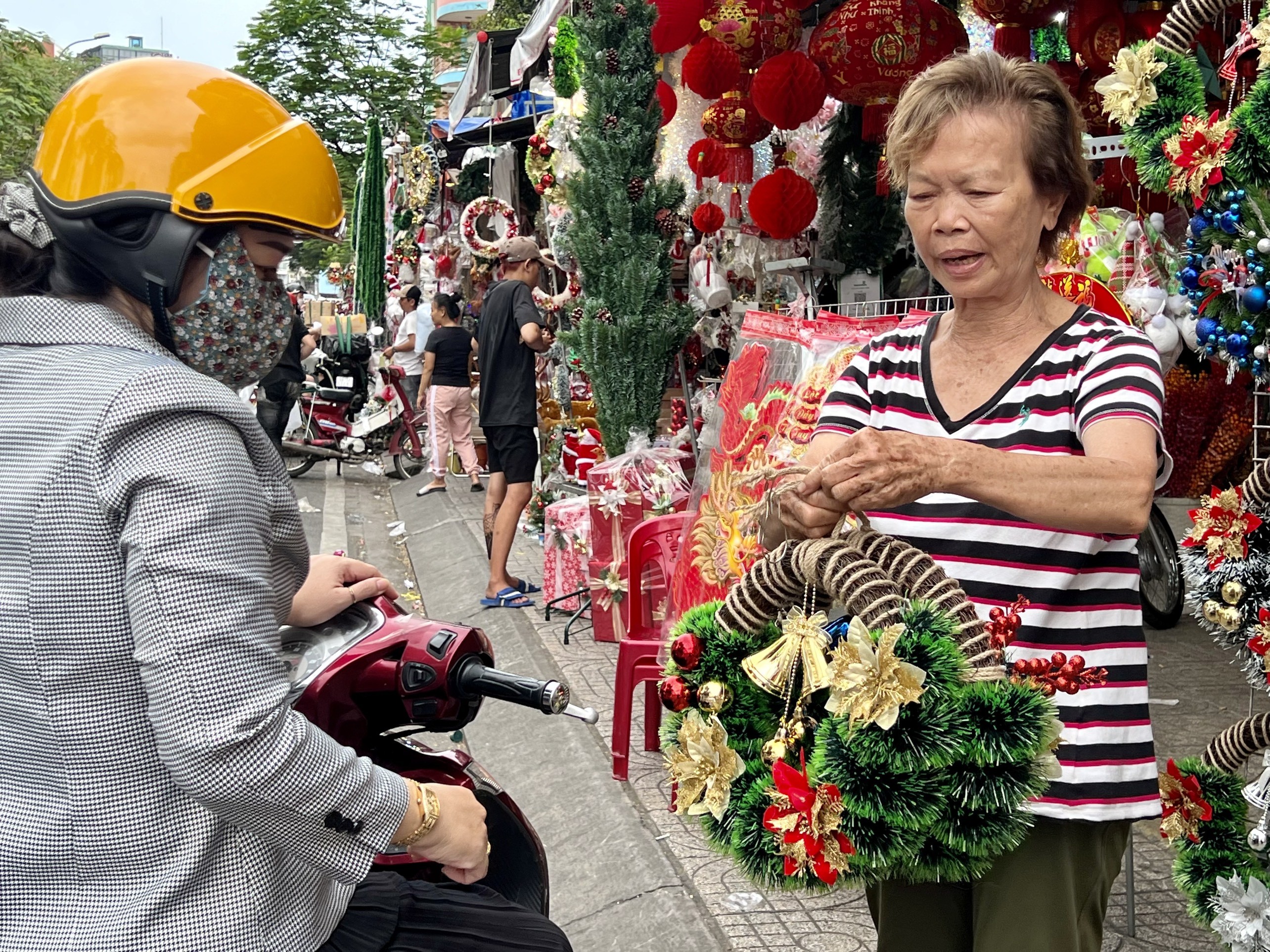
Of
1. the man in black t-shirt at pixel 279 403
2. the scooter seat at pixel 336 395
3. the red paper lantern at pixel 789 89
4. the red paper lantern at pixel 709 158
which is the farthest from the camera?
the scooter seat at pixel 336 395

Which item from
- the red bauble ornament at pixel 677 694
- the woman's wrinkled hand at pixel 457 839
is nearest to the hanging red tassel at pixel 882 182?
the red bauble ornament at pixel 677 694

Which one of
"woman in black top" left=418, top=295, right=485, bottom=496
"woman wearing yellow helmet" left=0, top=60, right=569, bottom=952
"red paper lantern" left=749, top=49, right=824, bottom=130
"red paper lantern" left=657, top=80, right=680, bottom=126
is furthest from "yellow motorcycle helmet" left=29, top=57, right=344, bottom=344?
"woman in black top" left=418, top=295, right=485, bottom=496

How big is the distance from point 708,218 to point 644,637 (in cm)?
311

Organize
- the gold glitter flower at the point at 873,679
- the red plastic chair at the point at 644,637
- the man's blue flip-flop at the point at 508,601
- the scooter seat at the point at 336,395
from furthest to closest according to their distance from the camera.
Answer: the scooter seat at the point at 336,395, the man's blue flip-flop at the point at 508,601, the red plastic chair at the point at 644,637, the gold glitter flower at the point at 873,679

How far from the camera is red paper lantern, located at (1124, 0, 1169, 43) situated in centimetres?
455

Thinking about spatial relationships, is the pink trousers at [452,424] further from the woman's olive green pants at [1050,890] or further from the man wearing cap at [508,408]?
the woman's olive green pants at [1050,890]

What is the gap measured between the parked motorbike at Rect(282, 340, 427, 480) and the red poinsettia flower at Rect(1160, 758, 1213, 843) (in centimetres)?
1169

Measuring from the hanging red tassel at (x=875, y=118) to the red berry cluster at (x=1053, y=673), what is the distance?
14.7 ft

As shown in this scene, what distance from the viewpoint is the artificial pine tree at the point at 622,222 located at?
20.7 ft

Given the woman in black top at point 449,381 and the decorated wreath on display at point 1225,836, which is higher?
the decorated wreath on display at point 1225,836

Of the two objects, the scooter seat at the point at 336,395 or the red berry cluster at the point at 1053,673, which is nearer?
the red berry cluster at the point at 1053,673

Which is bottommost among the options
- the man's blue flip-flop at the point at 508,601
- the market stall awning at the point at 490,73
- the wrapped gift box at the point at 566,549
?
the man's blue flip-flop at the point at 508,601

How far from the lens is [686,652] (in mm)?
1678

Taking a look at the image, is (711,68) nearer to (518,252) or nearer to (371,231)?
(518,252)
